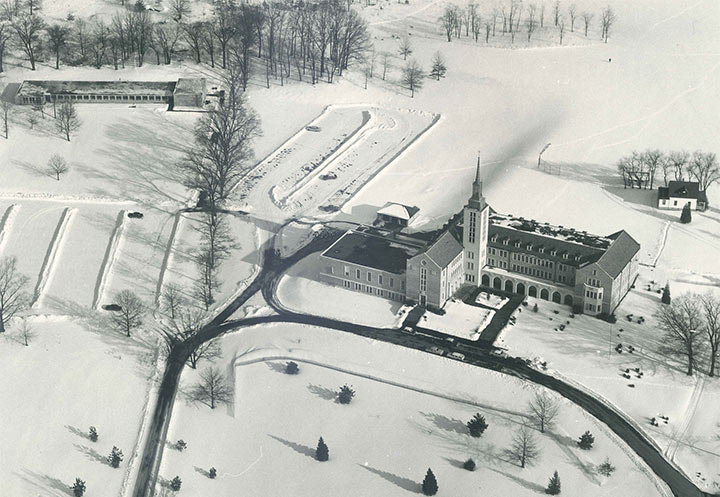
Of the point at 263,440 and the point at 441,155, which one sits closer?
the point at 263,440

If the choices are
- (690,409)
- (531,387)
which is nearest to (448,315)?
(531,387)

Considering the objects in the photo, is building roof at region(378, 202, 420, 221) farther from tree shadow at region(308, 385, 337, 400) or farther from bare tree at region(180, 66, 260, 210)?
tree shadow at region(308, 385, 337, 400)

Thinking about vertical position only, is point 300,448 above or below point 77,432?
above


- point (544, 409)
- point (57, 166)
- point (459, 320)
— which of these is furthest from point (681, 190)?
point (57, 166)

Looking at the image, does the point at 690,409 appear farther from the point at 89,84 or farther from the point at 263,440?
the point at 89,84

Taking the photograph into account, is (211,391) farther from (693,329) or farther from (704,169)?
(704,169)

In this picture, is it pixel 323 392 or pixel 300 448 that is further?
pixel 323 392

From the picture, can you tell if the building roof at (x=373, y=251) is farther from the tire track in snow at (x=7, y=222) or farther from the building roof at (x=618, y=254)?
the tire track in snow at (x=7, y=222)
